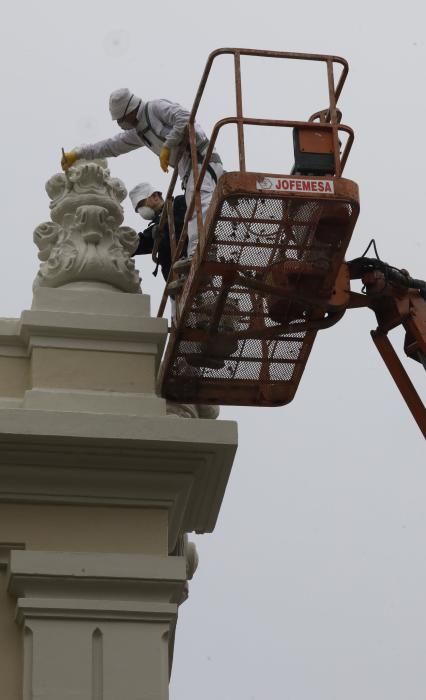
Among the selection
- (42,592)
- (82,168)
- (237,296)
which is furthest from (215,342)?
(42,592)

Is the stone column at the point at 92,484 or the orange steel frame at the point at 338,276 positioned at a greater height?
the orange steel frame at the point at 338,276

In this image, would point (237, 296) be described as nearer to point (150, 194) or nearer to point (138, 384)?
point (138, 384)

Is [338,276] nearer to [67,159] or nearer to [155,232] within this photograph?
[155,232]

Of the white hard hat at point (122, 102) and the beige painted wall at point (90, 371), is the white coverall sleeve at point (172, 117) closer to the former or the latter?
the white hard hat at point (122, 102)

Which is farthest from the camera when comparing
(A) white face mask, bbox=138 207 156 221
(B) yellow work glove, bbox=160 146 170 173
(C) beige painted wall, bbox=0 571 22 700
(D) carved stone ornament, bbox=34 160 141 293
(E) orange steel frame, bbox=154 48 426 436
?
(A) white face mask, bbox=138 207 156 221

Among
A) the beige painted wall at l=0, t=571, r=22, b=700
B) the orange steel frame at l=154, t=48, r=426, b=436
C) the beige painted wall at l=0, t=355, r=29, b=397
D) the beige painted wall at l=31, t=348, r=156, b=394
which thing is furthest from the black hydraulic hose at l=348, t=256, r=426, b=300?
the beige painted wall at l=0, t=571, r=22, b=700

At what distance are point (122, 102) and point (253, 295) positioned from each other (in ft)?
6.84

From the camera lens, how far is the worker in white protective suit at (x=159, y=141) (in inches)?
571

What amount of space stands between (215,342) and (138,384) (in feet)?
3.39

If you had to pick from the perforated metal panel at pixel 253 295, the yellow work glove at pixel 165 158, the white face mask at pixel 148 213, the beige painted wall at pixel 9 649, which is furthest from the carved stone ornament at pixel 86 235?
the beige painted wall at pixel 9 649

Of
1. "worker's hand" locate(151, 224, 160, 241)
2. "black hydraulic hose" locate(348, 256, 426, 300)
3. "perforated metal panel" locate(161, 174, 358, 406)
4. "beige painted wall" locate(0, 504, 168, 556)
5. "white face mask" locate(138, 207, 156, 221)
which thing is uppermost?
"white face mask" locate(138, 207, 156, 221)

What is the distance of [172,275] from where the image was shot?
14766mm

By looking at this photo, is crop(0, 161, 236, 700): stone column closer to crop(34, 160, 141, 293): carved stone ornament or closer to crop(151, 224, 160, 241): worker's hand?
crop(34, 160, 141, 293): carved stone ornament

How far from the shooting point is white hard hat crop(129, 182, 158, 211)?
16312mm
